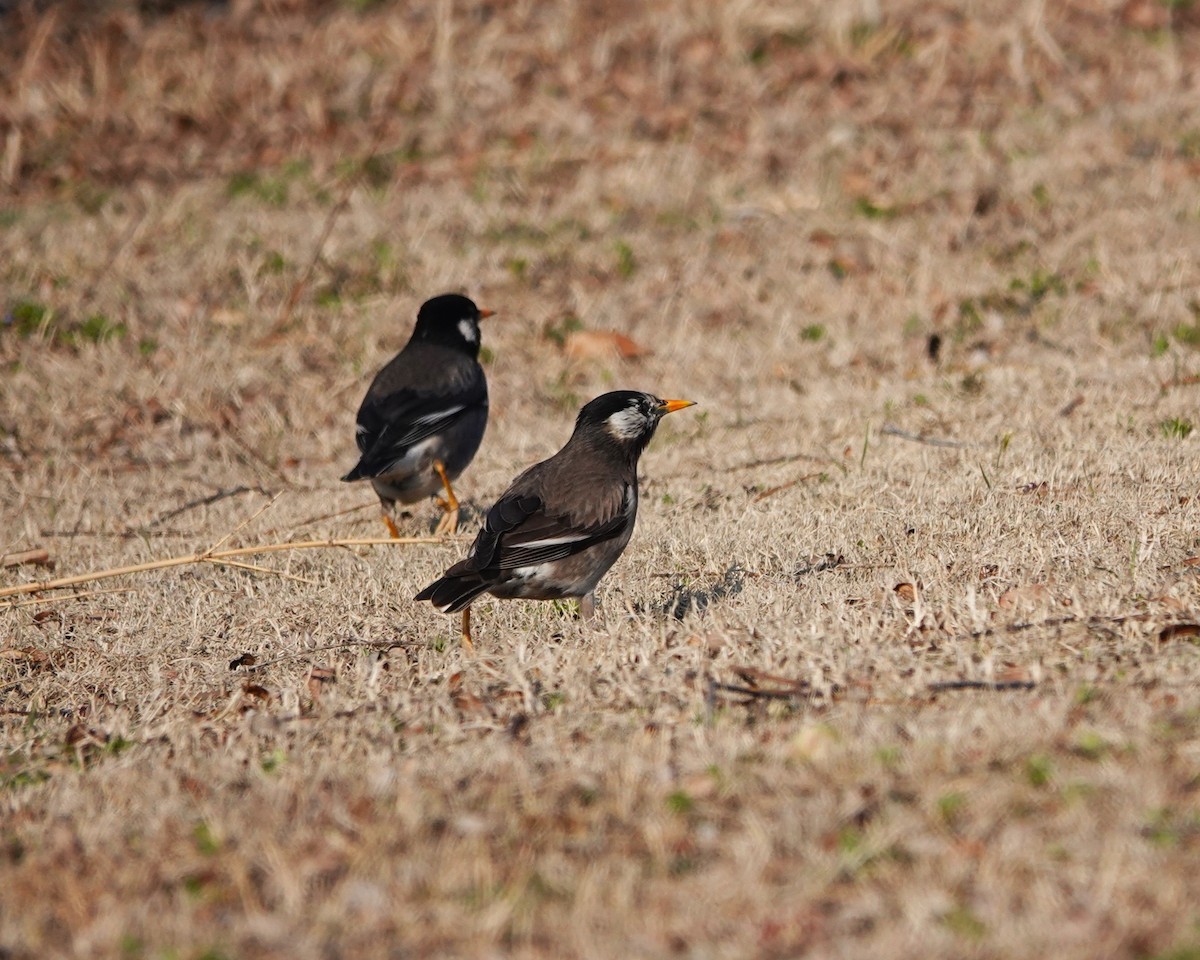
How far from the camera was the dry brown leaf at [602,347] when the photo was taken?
1315 cm

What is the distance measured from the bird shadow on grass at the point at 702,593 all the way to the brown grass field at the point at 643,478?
0.05 meters

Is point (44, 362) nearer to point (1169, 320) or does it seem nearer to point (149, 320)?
point (149, 320)

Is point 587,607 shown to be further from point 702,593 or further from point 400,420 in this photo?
point 400,420

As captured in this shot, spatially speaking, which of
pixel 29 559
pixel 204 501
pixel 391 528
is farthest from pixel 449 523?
pixel 29 559

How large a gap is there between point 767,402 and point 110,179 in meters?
9.53

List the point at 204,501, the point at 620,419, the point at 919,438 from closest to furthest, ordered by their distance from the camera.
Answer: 1. the point at 620,419
2. the point at 919,438
3. the point at 204,501

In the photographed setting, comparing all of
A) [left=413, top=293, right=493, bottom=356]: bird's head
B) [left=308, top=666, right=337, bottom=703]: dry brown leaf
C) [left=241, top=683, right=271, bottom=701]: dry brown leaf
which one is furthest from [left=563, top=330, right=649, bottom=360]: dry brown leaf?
[left=241, top=683, right=271, bottom=701]: dry brown leaf

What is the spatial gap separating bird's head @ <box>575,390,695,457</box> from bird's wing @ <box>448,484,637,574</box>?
51cm

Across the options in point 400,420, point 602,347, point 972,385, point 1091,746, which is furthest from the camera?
point 602,347

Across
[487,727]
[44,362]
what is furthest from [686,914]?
[44,362]

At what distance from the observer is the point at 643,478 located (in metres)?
10.6

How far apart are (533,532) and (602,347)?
Answer: 20.3ft

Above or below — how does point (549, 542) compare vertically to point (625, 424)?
below

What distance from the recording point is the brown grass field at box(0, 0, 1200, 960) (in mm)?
4348
